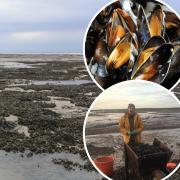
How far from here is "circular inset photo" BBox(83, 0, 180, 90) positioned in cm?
310

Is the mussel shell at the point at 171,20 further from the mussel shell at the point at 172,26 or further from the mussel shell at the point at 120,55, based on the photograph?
the mussel shell at the point at 120,55

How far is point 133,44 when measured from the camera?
314 cm

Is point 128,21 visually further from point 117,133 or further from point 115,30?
point 117,133

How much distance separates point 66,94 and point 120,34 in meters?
28.0

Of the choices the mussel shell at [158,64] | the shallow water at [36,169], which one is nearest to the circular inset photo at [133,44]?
the mussel shell at [158,64]

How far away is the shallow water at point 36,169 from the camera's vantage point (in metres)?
12.0

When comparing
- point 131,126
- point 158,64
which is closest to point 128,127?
point 131,126

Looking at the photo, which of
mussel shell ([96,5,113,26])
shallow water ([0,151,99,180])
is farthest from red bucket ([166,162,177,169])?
shallow water ([0,151,99,180])

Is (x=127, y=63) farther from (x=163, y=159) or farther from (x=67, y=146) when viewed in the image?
(x=67, y=146)

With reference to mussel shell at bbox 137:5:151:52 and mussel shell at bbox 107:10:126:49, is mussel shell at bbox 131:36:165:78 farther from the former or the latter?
mussel shell at bbox 107:10:126:49

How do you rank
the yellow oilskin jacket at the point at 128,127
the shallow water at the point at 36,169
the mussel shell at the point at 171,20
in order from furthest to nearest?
the shallow water at the point at 36,169 < the yellow oilskin jacket at the point at 128,127 < the mussel shell at the point at 171,20

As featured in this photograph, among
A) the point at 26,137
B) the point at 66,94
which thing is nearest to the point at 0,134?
the point at 26,137

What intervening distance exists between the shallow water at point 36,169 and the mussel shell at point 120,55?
8290 millimetres

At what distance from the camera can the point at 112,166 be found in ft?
10.9
